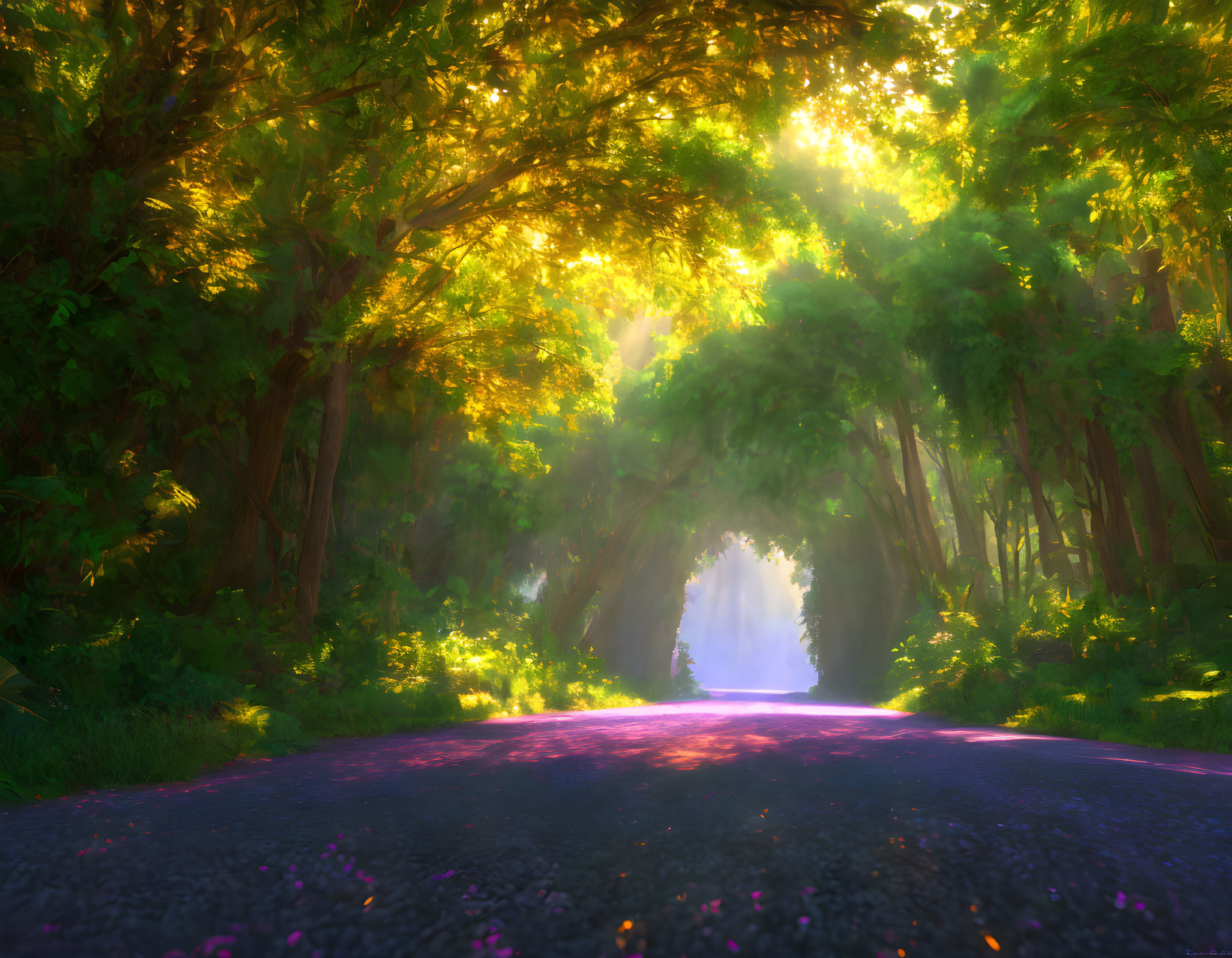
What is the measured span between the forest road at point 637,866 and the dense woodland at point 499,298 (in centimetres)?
188

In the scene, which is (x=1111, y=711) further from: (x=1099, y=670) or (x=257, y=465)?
(x=257, y=465)

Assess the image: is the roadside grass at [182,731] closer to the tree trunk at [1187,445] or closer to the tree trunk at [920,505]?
the tree trunk at [1187,445]

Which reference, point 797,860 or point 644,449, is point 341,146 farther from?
point 644,449

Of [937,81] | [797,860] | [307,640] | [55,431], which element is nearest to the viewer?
[797,860]

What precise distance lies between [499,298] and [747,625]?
97505 mm

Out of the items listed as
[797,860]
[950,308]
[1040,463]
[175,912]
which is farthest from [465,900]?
[1040,463]

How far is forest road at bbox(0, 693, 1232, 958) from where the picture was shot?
2.83 m

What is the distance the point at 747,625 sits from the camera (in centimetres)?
10338

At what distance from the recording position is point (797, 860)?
348cm

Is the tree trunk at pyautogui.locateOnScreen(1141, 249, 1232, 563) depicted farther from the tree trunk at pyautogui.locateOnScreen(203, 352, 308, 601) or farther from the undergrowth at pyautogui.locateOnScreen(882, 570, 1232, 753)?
the tree trunk at pyautogui.locateOnScreen(203, 352, 308, 601)

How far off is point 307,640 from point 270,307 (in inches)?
170

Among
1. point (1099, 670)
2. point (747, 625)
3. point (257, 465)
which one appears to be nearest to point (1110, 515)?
point (1099, 670)

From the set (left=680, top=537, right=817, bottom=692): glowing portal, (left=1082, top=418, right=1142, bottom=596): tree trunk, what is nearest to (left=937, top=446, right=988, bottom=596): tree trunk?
(left=1082, top=418, right=1142, bottom=596): tree trunk

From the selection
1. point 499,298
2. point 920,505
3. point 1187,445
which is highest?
point 499,298
